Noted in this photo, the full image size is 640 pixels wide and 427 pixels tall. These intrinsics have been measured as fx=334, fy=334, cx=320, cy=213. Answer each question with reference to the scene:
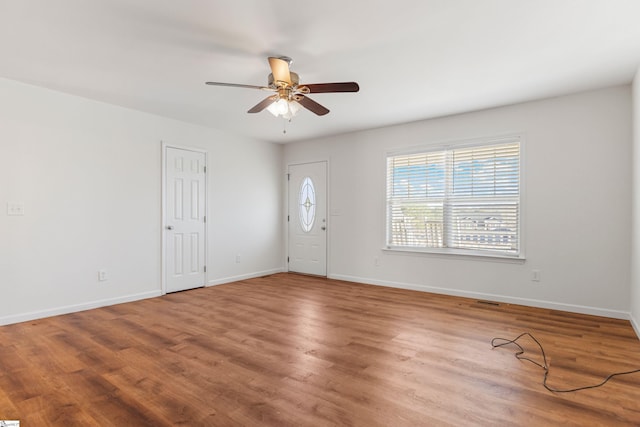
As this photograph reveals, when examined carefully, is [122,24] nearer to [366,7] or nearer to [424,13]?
[366,7]

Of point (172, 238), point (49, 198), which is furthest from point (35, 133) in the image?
point (172, 238)

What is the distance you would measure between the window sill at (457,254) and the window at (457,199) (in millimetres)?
20

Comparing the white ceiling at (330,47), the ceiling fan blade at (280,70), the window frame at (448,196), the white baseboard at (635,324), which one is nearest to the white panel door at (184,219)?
the white ceiling at (330,47)

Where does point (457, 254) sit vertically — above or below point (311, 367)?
above

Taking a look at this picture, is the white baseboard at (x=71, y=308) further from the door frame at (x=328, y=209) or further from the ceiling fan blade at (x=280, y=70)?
the ceiling fan blade at (x=280, y=70)

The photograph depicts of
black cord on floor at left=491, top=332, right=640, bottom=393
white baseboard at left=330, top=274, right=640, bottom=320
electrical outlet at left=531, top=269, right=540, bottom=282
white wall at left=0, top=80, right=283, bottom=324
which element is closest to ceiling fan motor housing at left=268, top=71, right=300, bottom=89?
white wall at left=0, top=80, right=283, bottom=324

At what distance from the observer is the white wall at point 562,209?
148 inches

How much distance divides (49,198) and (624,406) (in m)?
5.51

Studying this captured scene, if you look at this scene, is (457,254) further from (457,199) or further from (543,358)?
(543,358)

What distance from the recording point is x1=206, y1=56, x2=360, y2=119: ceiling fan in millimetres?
2852

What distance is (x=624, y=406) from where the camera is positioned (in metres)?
2.04

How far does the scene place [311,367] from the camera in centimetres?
257

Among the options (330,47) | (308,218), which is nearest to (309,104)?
(330,47)

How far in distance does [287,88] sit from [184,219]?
3118mm
